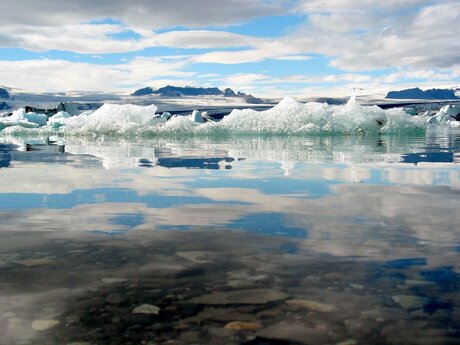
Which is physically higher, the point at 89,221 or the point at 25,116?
the point at 25,116

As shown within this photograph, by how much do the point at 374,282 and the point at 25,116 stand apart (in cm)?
3259

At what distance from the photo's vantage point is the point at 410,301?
2.14 metres

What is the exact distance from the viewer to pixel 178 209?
4.23 m

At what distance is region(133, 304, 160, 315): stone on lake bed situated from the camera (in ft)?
6.66

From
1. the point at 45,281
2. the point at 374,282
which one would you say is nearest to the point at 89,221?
the point at 45,281

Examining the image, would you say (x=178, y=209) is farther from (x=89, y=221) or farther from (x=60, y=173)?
(x=60, y=173)

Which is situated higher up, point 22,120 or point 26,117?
point 26,117

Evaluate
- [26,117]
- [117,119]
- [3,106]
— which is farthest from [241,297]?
[3,106]

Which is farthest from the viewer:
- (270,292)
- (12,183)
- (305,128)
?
(305,128)

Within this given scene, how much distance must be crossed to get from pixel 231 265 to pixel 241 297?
1.54ft

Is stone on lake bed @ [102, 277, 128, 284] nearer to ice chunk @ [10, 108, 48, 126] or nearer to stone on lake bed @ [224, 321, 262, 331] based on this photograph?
stone on lake bed @ [224, 321, 262, 331]

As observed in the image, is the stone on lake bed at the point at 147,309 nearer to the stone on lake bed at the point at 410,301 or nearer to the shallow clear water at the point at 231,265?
the shallow clear water at the point at 231,265

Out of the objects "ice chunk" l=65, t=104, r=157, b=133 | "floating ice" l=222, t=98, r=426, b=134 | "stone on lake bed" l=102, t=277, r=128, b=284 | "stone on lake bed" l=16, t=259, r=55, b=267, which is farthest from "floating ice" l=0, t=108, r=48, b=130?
"stone on lake bed" l=102, t=277, r=128, b=284

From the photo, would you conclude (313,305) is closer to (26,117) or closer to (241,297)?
(241,297)
